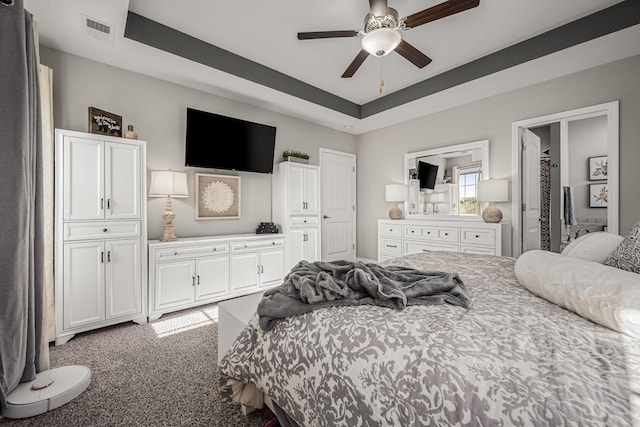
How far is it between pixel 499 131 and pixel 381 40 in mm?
2451

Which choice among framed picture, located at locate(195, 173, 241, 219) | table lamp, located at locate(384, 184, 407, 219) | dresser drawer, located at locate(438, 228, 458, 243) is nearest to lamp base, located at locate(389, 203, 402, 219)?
table lamp, located at locate(384, 184, 407, 219)

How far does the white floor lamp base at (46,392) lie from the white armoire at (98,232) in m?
0.78

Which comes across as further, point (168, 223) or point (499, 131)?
point (499, 131)

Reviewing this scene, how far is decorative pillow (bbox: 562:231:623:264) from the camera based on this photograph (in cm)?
146

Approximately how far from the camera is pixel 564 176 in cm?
317

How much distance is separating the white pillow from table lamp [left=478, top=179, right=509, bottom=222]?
2383 millimetres

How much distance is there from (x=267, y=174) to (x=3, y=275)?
3.02 metres

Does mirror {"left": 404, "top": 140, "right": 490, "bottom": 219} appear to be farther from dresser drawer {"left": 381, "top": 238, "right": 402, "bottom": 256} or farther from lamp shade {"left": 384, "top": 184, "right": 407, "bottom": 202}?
dresser drawer {"left": 381, "top": 238, "right": 402, "bottom": 256}

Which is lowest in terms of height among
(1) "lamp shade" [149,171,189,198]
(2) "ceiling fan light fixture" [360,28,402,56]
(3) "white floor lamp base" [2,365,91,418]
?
(3) "white floor lamp base" [2,365,91,418]

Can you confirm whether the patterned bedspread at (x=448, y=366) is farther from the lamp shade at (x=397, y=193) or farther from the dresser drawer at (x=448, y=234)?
the lamp shade at (x=397, y=193)

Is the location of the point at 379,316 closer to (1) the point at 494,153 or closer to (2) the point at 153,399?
(2) the point at 153,399

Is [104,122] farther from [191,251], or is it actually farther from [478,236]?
[478,236]

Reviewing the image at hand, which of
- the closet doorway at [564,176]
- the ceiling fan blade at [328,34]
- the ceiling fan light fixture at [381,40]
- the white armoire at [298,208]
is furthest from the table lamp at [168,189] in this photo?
the closet doorway at [564,176]

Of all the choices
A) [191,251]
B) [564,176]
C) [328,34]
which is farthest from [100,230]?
[564,176]
